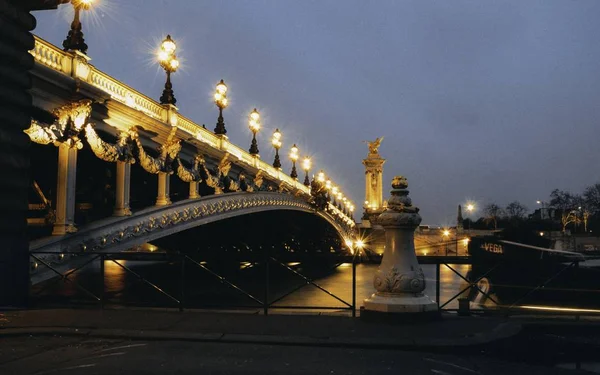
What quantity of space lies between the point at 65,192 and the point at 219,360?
37.3 feet

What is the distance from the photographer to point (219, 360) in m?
6.70

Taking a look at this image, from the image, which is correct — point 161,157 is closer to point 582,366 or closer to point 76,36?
point 76,36

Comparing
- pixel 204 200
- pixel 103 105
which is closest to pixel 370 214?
pixel 204 200

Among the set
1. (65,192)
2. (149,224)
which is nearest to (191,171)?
(149,224)

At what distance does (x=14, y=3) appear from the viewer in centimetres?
1069

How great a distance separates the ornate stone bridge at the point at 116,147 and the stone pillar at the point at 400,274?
8312 mm

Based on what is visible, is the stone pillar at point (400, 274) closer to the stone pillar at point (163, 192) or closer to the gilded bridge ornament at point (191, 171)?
the stone pillar at point (163, 192)

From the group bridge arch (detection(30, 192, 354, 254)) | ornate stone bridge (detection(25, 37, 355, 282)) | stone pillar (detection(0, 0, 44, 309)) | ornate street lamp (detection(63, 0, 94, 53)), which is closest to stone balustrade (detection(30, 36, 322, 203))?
ornate stone bridge (detection(25, 37, 355, 282))

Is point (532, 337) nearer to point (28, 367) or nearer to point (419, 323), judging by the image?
point (419, 323)

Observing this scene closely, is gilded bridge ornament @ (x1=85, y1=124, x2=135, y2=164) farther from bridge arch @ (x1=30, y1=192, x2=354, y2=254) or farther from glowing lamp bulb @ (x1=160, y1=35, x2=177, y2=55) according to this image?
glowing lamp bulb @ (x1=160, y1=35, x2=177, y2=55)

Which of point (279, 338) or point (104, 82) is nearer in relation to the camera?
point (279, 338)

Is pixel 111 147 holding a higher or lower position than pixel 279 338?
higher

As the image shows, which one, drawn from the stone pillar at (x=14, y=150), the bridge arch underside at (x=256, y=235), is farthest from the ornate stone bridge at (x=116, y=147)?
the bridge arch underside at (x=256, y=235)

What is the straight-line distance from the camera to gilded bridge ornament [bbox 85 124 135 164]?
16812 millimetres
